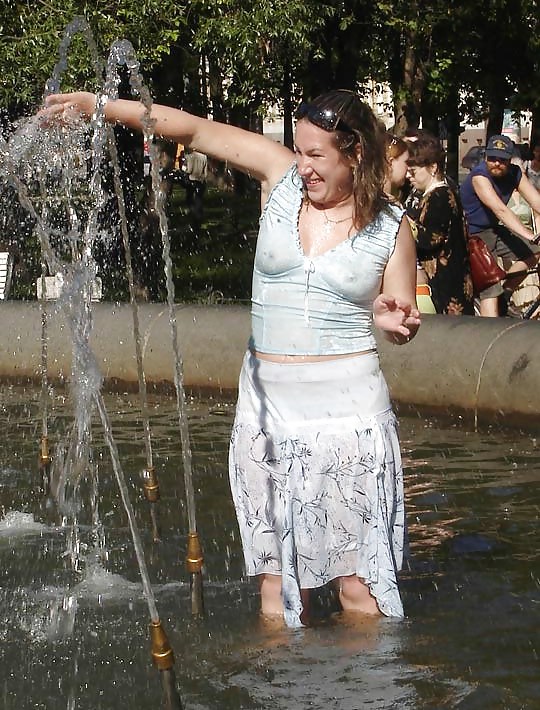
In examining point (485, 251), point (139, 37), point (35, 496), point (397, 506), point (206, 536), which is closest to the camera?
point (397, 506)

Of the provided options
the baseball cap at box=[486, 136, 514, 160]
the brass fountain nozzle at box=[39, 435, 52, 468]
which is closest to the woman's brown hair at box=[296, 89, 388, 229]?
the brass fountain nozzle at box=[39, 435, 52, 468]

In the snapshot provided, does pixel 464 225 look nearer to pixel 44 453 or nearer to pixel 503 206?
pixel 503 206

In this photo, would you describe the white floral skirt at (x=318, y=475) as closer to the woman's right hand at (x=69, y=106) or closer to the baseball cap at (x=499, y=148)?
the woman's right hand at (x=69, y=106)

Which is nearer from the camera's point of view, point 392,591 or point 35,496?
point 392,591

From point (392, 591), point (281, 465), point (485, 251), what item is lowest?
point (392, 591)

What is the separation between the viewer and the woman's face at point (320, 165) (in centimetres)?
408

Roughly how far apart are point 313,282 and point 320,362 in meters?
0.24

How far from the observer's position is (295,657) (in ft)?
14.3

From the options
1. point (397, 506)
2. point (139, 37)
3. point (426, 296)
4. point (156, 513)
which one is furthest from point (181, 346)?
point (139, 37)

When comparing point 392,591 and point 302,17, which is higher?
point 302,17

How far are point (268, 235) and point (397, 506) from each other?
3.00 ft

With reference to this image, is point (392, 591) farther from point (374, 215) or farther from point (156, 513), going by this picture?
point (156, 513)

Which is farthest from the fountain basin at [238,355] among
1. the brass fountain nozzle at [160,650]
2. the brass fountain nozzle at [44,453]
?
the brass fountain nozzle at [160,650]

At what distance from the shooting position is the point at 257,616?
15.4 feet
